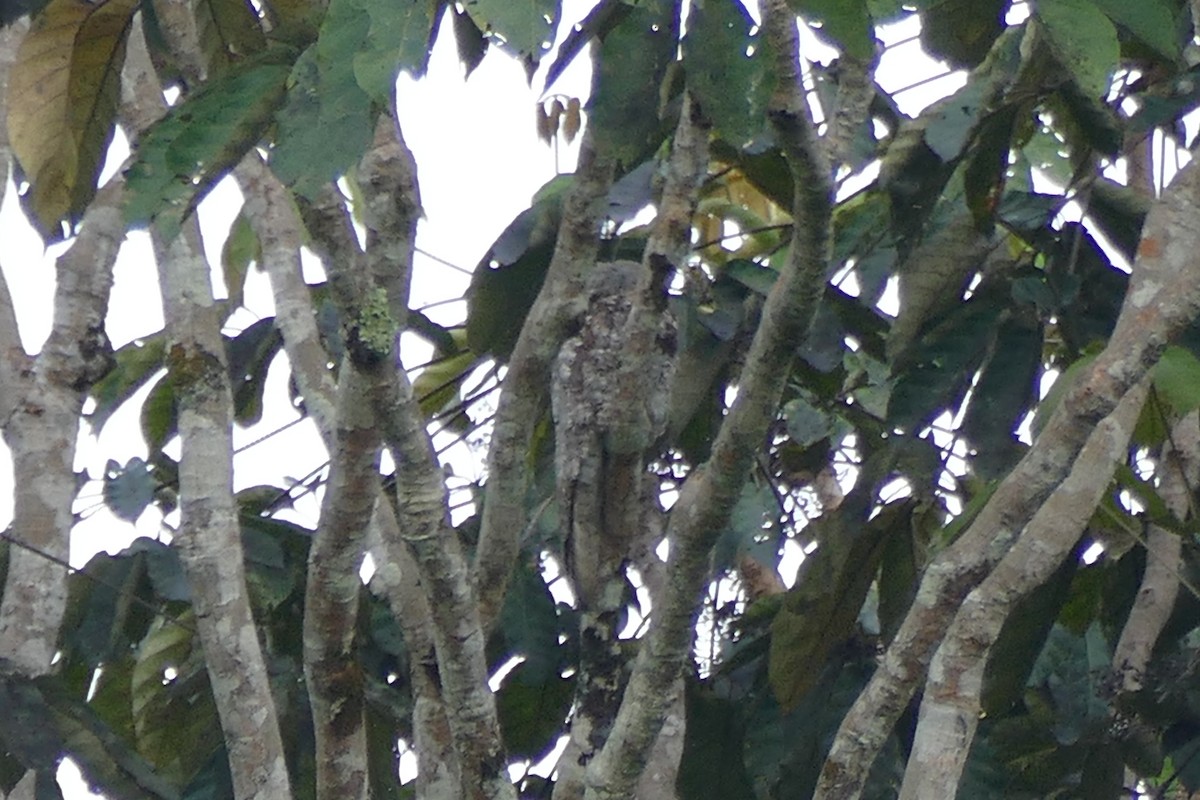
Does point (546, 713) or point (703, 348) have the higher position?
point (703, 348)

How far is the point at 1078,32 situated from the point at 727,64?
45 cm

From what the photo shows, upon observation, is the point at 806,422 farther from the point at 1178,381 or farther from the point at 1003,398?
the point at 1178,381

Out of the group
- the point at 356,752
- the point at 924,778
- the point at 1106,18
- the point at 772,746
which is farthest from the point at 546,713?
the point at 1106,18

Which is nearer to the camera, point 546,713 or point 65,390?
point 65,390

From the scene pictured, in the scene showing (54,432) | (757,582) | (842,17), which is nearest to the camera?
(842,17)

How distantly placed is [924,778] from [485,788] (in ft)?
1.92

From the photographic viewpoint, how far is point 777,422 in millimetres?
3213

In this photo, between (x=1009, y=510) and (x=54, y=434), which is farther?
(x=54, y=434)

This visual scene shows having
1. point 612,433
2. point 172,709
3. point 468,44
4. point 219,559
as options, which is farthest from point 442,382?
point 468,44

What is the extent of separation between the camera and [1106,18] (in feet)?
4.83

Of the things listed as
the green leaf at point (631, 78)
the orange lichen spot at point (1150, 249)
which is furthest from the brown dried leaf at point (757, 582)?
the green leaf at point (631, 78)

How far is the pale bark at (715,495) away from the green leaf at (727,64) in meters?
0.43

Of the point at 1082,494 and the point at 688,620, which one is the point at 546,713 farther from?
the point at 1082,494

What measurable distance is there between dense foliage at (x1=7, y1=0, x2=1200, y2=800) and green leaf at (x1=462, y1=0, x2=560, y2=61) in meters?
0.30
